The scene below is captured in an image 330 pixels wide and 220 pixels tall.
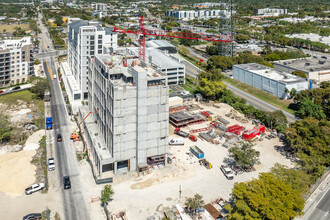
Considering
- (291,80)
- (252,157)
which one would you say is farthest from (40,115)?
(291,80)

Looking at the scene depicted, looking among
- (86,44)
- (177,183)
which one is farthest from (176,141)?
(86,44)

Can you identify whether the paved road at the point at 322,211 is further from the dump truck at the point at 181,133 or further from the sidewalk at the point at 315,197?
the dump truck at the point at 181,133

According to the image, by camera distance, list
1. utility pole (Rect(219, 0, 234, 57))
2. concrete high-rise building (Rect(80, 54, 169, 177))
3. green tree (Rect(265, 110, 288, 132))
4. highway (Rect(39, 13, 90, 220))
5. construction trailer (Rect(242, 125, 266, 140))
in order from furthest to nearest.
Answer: utility pole (Rect(219, 0, 234, 57)), green tree (Rect(265, 110, 288, 132)), construction trailer (Rect(242, 125, 266, 140)), concrete high-rise building (Rect(80, 54, 169, 177)), highway (Rect(39, 13, 90, 220))

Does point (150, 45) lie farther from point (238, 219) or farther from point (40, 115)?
point (238, 219)

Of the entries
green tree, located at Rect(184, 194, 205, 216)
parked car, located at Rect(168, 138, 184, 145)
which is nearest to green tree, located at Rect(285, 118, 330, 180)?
green tree, located at Rect(184, 194, 205, 216)

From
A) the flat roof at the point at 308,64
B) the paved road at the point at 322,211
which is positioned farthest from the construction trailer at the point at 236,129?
the flat roof at the point at 308,64

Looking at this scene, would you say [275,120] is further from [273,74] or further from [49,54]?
[49,54]

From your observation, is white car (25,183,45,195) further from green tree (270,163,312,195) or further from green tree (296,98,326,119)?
green tree (296,98,326,119)
